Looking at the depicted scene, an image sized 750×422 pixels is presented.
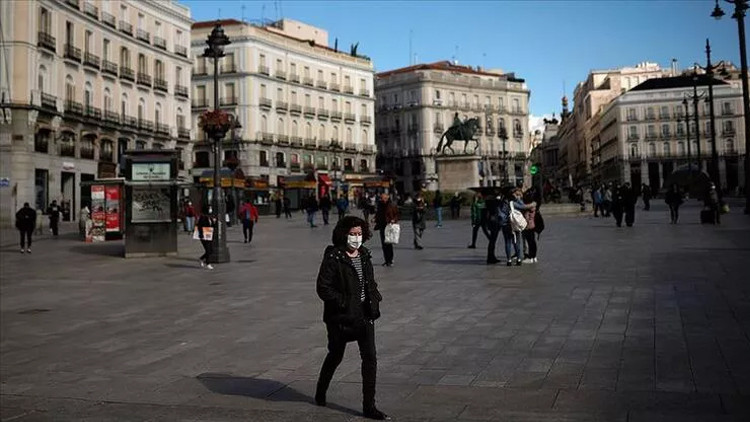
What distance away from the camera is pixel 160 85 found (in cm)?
5428

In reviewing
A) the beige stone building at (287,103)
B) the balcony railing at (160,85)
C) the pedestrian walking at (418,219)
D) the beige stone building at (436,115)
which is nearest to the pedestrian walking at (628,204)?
the pedestrian walking at (418,219)

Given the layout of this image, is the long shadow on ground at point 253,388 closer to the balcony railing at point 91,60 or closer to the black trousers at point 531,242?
the black trousers at point 531,242

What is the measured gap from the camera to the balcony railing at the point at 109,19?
47.5 metres

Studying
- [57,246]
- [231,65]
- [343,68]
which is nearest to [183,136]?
[231,65]

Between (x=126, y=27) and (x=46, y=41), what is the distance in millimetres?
10176

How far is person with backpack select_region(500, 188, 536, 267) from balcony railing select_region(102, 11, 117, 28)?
136 ft

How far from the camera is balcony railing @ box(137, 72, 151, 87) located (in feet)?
170

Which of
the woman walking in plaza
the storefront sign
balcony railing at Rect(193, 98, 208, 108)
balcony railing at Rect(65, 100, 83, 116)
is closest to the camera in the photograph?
the woman walking in plaza

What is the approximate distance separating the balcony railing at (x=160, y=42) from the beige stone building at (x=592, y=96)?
6591 centimetres

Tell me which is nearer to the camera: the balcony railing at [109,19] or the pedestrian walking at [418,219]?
the pedestrian walking at [418,219]

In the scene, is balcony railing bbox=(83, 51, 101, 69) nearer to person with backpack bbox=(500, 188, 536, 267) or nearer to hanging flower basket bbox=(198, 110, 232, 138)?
hanging flower basket bbox=(198, 110, 232, 138)

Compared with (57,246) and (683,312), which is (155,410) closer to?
(683,312)

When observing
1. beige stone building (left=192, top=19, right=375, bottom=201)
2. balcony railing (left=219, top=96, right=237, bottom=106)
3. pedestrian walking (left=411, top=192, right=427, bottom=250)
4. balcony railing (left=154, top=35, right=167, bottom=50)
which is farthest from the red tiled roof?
pedestrian walking (left=411, top=192, right=427, bottom=250)

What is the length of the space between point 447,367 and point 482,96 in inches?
3761
